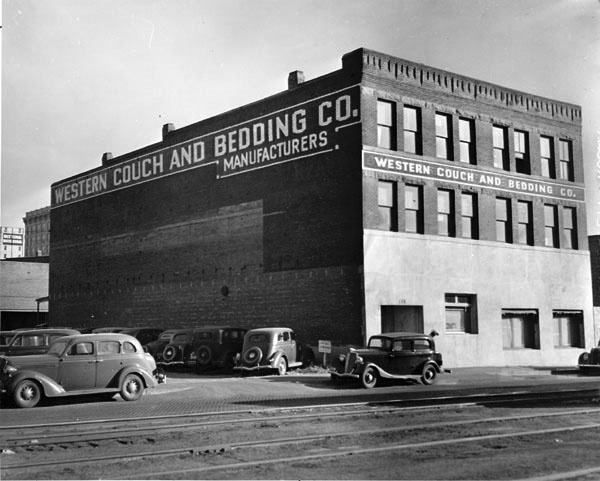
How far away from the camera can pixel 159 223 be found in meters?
38.2

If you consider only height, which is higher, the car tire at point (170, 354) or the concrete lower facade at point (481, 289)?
the concrete lower facade at point (481, 289)

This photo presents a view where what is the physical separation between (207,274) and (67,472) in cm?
2583

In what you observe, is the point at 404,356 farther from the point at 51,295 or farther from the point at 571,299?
the point at 51,295

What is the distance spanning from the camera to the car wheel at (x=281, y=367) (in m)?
24.8

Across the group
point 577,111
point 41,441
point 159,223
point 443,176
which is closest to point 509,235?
point 443,176

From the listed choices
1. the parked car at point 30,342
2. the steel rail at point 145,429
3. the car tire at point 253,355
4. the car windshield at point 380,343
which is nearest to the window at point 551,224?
the car windshield at point 380,343

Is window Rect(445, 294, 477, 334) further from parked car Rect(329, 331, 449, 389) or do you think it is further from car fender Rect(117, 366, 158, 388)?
car fender Rect(117, 366, 158, 388)

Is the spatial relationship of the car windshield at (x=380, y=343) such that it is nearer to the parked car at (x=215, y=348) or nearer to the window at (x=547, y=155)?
the parked car at (x=215, y=348)

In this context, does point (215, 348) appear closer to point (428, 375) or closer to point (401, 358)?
point (401, 358)

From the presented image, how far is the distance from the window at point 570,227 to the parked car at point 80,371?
921 inches

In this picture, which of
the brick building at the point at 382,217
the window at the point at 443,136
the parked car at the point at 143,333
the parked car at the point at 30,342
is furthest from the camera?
the parked car at the point at 143,333

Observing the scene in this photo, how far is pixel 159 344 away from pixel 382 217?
33.7 ft

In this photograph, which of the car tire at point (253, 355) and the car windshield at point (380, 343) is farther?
the car tire at point (253, 355)

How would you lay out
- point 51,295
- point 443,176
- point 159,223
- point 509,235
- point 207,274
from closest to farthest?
1. point 443,176
2. point 509,235
3. point 207,274
4. point 159,223
5. point 51,295
